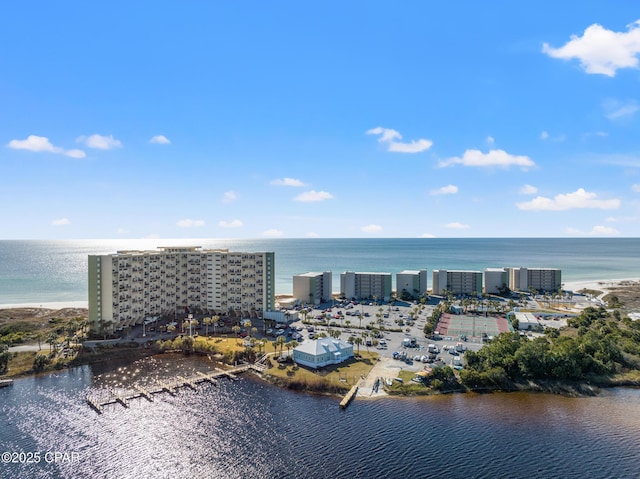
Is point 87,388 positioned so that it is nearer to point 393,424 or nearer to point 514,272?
point 393,424

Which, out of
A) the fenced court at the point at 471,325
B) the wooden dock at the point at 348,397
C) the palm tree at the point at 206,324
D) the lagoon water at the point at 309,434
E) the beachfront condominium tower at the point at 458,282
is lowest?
the lagoon water at the point at 309,434

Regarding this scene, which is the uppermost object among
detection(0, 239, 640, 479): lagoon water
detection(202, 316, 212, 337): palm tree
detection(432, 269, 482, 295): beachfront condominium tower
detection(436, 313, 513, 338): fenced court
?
detection(432, 269, 482, 295): beachfront condominium tower

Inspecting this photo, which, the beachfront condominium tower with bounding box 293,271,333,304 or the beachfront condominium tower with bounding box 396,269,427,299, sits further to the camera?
the beachfront condominium tower with bounding box 396,269,427,299

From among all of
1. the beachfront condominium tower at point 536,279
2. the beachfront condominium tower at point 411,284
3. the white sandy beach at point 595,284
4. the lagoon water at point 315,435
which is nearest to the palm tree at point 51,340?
the lagoon water at point 315,435

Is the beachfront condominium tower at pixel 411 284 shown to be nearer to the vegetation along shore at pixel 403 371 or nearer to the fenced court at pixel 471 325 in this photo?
the fenced court at pixel 471 325

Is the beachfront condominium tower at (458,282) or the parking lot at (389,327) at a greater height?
the beachfront condominium tower at (458,282)

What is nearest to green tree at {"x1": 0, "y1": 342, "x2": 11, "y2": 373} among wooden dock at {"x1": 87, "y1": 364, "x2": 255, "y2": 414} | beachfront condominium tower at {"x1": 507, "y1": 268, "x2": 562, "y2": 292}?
wooden dock at {"x1": 87, "y1": 364, "x2": 255, "y2": 414}

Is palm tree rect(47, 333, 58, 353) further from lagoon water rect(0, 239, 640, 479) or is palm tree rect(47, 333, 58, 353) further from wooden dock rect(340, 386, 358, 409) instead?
wooden dock rect(340, 386, 358, 409)
